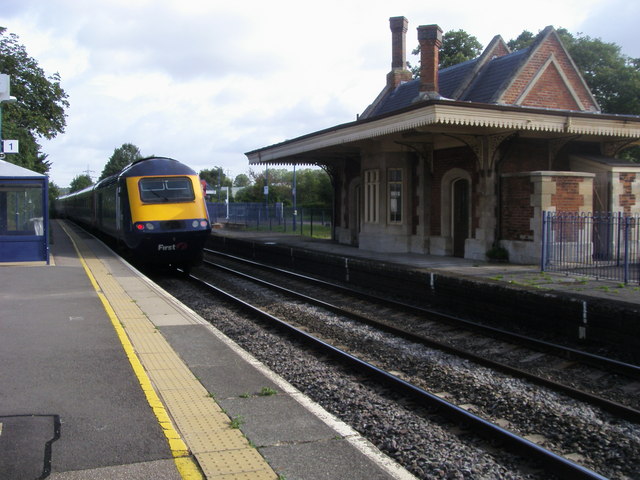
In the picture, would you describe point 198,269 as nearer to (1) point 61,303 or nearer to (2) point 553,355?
(1) point 61,303

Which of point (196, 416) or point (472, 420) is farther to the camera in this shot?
point (472, 420)

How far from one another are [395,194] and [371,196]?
1016 mm

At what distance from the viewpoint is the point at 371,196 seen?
19578mm

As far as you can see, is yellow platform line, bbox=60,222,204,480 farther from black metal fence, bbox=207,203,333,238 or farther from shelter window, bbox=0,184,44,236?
black metal fence, bbox=207,203,333,238

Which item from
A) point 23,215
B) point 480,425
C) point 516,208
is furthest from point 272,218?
point 480,425

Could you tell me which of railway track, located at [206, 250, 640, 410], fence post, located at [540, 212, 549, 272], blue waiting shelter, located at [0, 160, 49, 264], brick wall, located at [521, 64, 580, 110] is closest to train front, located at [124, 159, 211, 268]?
blue waiting shelter, located at [0, 160, 49, 264]

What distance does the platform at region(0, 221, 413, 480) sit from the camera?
3848mm

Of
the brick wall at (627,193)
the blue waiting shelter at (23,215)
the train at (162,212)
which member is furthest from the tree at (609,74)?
the blue waiting shelter at (23,215)

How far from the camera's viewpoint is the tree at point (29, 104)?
102 feet

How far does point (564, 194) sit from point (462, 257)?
11.5 feet

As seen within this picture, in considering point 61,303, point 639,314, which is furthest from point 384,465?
point 61,303

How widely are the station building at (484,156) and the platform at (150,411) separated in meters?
8.54

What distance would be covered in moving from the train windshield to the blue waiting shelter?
7.56ft

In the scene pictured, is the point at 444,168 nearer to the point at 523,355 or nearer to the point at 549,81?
the point at 549,81
